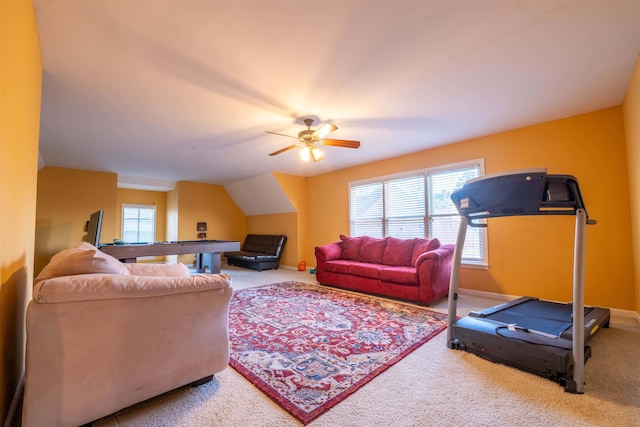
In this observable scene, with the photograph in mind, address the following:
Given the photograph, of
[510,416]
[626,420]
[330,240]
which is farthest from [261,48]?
[330,240]

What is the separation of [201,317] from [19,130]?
153cm

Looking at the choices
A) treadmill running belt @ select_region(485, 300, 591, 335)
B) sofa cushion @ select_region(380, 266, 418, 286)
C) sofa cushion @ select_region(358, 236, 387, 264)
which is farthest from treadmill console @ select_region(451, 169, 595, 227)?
sofa cushion @ select_region(358, 236, 387, 264)

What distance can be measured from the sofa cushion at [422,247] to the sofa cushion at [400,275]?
1.54ft

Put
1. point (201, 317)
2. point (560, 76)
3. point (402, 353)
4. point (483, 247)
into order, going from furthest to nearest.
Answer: point (483, 247) < point (560, 76) < point (402, 353) < point (201, 317)

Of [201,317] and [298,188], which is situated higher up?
[298,188]

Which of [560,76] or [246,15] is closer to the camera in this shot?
[246,15]

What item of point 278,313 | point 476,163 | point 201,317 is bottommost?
point 278,313

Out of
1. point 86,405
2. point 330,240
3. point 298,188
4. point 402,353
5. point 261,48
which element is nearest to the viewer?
point 86,405

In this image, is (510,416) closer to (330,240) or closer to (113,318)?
(113,318)

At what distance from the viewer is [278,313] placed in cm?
337

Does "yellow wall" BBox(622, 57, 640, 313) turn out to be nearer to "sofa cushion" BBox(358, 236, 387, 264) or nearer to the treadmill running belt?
the treadmill running belt

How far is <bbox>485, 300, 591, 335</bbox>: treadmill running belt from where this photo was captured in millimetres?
2324

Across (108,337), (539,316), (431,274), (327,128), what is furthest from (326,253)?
(108,337)

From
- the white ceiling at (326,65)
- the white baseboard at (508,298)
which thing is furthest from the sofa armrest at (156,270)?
the white baseboard at (508,298)
